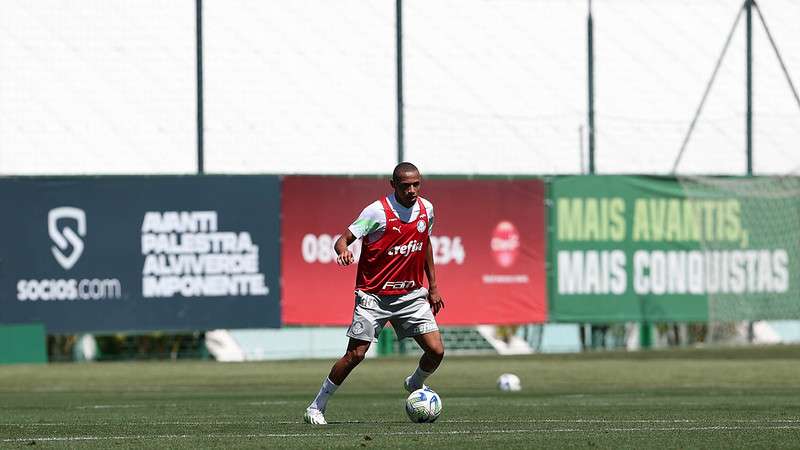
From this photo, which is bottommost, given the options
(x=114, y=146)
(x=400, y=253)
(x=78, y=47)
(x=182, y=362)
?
(x=182, y=362)

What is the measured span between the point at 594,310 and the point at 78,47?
11.5 meters

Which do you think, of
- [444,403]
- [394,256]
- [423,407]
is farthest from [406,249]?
[444,403]

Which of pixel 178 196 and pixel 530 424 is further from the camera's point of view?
pixel 178 196

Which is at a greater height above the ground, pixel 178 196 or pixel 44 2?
pixel 44 2

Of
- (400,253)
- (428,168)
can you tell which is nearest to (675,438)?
(400,253)

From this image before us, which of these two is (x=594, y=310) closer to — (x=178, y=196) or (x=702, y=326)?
(x=702, y=326)

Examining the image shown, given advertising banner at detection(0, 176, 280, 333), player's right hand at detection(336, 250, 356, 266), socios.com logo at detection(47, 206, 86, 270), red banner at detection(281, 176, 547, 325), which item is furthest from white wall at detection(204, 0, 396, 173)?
player's right hand at detection(336, 250, 356, 266)

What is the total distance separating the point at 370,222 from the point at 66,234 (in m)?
17.2

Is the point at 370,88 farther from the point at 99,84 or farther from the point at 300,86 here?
the point at 99,84

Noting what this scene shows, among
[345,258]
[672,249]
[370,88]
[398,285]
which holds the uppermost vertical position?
[370,88]

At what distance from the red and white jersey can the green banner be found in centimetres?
1824

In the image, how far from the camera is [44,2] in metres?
32.3

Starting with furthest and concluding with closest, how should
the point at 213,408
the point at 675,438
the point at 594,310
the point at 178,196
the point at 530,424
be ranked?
the point at 594,310, the point at 178,196, the point at 213,408, the point at 530,424, the point at 675,438

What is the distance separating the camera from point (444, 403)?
16891mm
